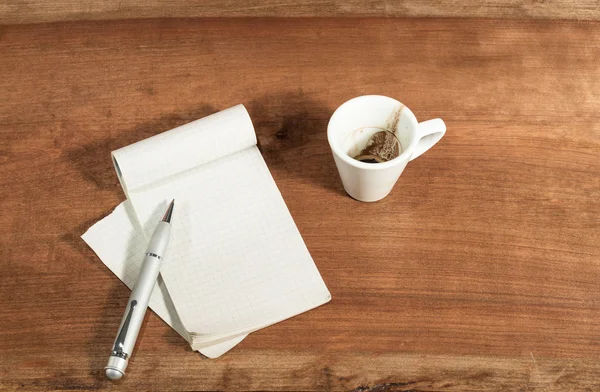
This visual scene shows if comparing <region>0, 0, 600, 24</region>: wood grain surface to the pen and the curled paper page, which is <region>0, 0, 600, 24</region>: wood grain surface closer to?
the curled paper page

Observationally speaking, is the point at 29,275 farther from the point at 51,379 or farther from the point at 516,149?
the point at 516,149

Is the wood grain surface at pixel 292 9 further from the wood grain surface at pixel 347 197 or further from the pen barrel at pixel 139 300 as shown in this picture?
the pen barrel at pixel 139 300

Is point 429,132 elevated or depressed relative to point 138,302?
elevated

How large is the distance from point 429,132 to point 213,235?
29cm

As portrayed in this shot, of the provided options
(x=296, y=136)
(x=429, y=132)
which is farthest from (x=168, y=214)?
(x=429, y=132)

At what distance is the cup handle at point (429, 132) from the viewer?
0.71 m

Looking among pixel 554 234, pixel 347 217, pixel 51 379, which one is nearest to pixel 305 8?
pixel 347 217

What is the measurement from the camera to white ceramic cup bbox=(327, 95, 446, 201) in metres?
0.69

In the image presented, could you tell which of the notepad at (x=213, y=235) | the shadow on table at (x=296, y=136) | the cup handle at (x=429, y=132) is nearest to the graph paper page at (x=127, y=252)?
the notepad at (x=213, y=235)

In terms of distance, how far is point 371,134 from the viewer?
757mm

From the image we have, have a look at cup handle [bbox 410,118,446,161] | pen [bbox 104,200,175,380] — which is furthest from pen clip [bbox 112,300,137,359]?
cup handle [bbox 410,118,446,161]

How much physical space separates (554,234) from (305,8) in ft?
1.60

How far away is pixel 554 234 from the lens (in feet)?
2.49

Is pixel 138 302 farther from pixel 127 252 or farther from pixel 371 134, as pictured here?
pixel 371 134
